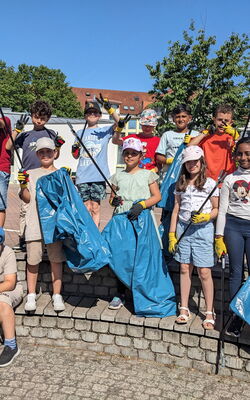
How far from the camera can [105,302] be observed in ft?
13.5

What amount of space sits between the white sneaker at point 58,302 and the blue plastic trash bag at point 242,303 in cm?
162

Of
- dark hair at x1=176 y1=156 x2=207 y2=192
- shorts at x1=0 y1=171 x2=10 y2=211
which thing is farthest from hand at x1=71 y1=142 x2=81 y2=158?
dark hair at x1=176 y1=156 x2=207 y2=192

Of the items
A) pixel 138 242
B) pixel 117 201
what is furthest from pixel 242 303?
pixel 117 201

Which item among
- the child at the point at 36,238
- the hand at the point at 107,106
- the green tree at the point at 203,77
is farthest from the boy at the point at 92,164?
the green tree at the point at 203,77

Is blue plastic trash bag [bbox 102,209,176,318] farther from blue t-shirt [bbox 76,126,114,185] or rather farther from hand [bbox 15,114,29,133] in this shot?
hand [bbox 15,114,29,133]

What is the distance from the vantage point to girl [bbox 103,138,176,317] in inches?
147

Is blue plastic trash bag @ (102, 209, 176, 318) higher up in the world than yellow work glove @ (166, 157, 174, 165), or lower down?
lower down

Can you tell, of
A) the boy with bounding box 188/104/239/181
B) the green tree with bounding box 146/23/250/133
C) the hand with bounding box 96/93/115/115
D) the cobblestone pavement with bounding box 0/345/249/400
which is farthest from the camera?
the green tree with bounding box 146/23/250/133

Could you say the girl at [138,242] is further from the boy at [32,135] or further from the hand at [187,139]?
the boy at [32,135]

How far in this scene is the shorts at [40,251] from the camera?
3.90 metres

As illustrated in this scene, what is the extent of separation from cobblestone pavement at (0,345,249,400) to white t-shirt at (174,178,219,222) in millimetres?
1371

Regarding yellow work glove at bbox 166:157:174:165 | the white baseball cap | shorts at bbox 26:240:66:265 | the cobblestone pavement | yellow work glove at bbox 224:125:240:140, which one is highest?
yellow work glove at bbox 224:125:240:140

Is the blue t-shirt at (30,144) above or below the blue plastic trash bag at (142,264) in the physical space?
above

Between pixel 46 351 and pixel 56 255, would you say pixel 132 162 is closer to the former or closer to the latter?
pixel 56 255
